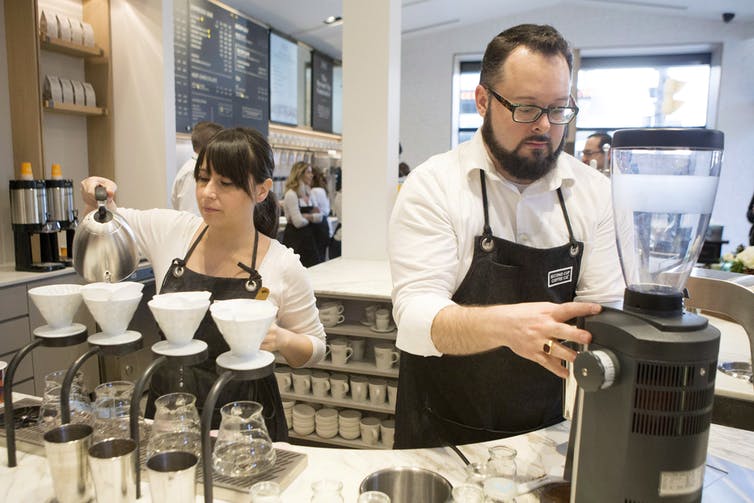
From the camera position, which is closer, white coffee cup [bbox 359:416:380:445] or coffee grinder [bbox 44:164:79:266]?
white coffee cup [bbox 359:416:380:445]

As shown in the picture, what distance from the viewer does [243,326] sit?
3.33ft

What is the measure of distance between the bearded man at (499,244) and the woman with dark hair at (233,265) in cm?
36

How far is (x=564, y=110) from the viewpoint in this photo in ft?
4.94

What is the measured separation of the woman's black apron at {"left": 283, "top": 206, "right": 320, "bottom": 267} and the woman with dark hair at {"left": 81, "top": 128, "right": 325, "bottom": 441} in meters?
4.41

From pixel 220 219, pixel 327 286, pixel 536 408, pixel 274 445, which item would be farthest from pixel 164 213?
pixel 536 408

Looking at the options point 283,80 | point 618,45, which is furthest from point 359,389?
point 618,45

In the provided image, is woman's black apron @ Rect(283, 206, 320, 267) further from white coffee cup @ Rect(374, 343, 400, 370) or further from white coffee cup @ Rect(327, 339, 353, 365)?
white coffee cup @ Rect(374, 343, 400, 370)

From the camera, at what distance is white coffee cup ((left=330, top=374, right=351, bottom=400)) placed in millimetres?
3188

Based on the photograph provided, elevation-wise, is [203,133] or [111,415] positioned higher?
[203,133]

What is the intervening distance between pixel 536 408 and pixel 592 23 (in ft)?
25.5

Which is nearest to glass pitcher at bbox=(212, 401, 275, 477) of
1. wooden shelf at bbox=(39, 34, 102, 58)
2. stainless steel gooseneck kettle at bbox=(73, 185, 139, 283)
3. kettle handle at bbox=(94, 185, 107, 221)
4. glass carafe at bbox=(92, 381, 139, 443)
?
glass carafe at bbox=(92, 381, 139, 443)

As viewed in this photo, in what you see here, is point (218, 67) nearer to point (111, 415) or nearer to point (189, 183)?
point (189, 183)

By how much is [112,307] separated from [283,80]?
686cm

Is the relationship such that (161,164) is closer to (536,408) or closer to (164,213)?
(164,213)
